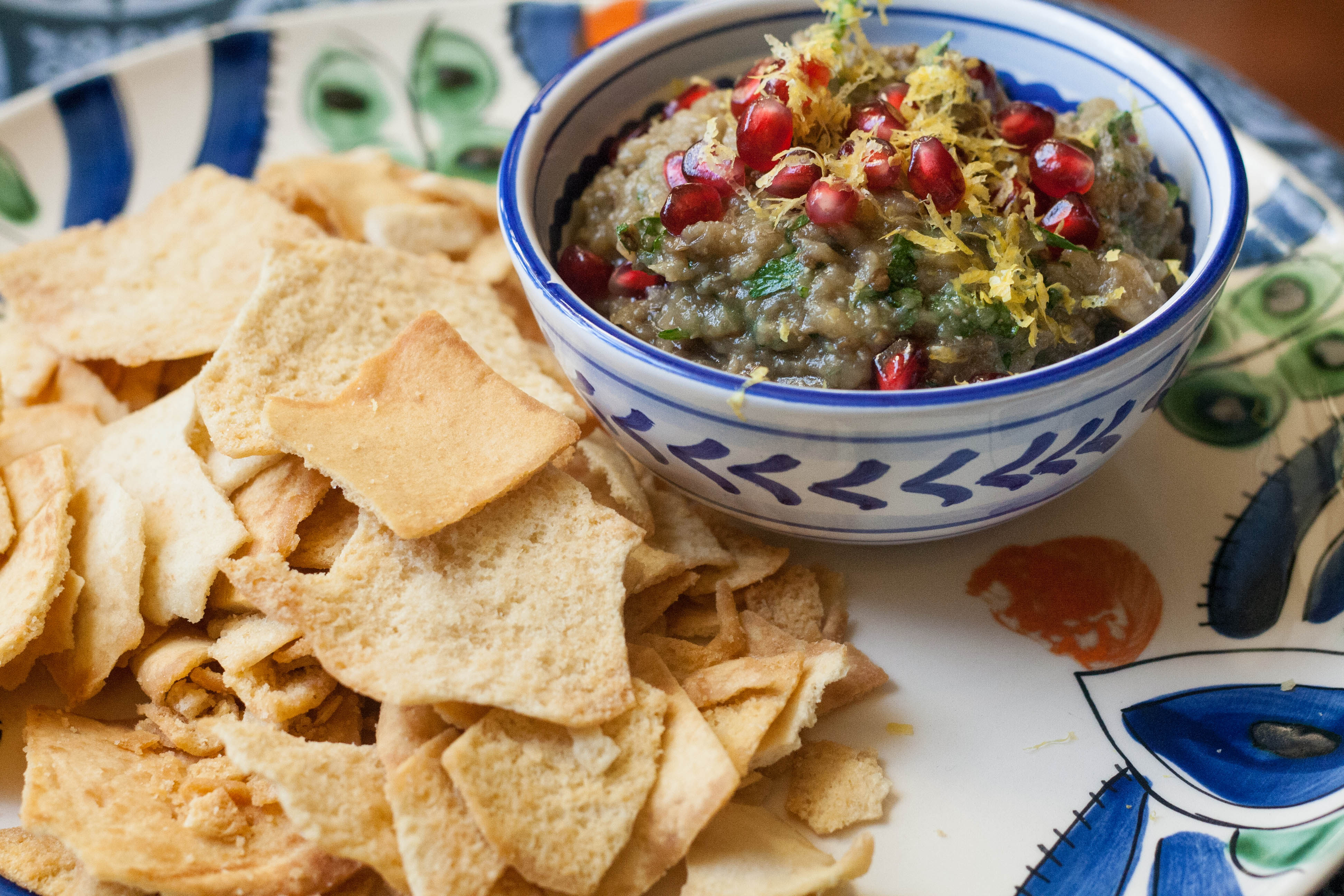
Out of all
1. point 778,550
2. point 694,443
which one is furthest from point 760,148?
point 778,550

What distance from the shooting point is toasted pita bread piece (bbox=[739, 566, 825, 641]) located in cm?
209

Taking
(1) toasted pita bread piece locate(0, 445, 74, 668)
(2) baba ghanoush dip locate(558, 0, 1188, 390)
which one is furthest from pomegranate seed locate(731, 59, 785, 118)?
(1) toasted pita bread piece locate(0, 445, 74, 668)

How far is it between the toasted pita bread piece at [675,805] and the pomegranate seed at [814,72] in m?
1.16

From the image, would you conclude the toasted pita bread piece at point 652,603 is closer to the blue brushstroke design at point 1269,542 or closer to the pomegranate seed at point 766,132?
the pomegranate seed at point 766,132

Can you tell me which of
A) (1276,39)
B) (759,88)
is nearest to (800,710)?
(759,88)

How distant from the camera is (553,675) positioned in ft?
5.87

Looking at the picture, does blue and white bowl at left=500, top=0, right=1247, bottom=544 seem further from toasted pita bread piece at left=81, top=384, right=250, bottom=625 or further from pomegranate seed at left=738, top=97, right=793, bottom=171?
toasted pita bread piece at left=81, top=384, right=250, bottom=625

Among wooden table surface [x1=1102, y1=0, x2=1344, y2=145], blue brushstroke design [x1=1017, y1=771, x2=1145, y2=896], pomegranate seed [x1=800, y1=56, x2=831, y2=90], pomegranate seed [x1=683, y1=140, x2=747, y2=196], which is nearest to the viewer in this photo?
blue brushstroke design [x1=1017, y1=771, x2=1145, y2=896]

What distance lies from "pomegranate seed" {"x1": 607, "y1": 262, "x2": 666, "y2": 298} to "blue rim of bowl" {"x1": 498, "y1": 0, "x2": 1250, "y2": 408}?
0.27ft

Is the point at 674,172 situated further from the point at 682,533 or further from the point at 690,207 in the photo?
the point at 682,533

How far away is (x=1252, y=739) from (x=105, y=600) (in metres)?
2.00

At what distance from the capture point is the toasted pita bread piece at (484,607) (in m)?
1.76

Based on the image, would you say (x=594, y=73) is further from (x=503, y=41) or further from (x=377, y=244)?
(x=503, y=41)

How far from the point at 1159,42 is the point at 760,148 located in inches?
102
